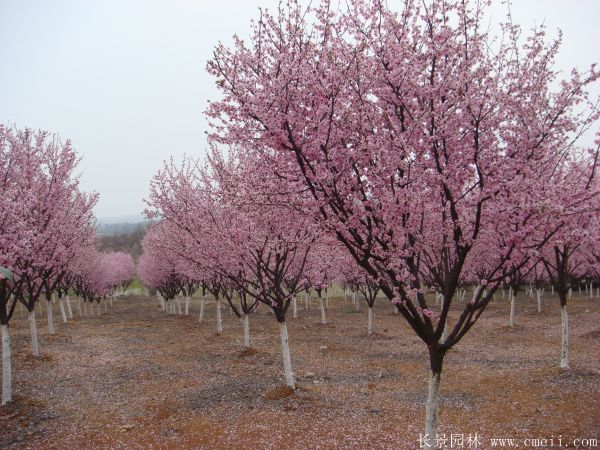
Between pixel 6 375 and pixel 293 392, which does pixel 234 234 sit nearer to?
pixel 293 392

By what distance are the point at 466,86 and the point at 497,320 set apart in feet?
103

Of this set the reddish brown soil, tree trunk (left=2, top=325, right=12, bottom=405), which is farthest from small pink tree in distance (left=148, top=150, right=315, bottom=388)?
tree trunk (left=2, top=325, right=12, bottom=405)

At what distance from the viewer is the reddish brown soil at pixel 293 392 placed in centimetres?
1189

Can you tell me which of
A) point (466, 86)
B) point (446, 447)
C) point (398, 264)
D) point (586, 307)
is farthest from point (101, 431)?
point (586, 307)

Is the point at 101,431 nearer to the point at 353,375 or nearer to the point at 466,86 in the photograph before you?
the point at 353,375

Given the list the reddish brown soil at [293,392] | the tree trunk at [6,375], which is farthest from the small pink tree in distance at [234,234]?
the tree trunk at [6,375]

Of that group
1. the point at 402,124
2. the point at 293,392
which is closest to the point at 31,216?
the point at 293,392

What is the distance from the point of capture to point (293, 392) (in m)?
15.4

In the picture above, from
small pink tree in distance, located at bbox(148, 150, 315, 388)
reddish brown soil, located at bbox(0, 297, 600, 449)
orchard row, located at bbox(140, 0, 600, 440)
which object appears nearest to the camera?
orchard row, located at bbox(140, 0, 600, 440)

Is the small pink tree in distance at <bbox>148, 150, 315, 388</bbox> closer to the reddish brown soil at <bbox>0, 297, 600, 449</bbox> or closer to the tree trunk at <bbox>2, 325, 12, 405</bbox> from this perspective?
the reddish brown soil at <bbox>0, 297, 600, 449</bbox>

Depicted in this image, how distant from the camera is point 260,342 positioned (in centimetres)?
2719

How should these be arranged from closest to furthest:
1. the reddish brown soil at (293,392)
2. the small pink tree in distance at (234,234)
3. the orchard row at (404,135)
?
the orchard row at (404,135), the reddish brown soil at (293,392), the small pink tree in distance at (234,234)

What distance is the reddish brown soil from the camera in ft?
39.0

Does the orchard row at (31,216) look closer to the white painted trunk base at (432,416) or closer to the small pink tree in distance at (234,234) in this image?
the small pink tree in distance at (234,234)
